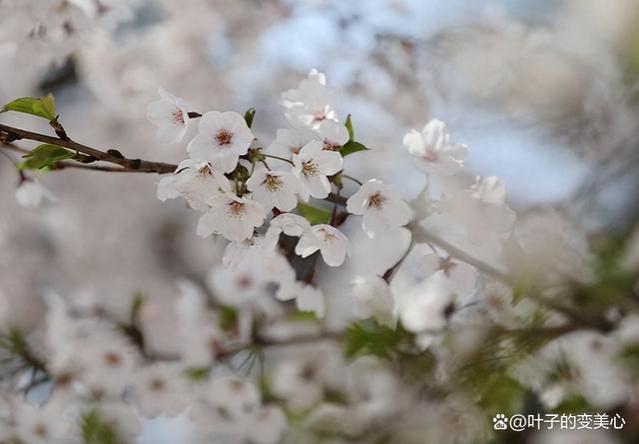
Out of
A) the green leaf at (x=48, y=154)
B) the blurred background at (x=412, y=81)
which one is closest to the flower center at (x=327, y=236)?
the green leaf at (x=48, y=154)

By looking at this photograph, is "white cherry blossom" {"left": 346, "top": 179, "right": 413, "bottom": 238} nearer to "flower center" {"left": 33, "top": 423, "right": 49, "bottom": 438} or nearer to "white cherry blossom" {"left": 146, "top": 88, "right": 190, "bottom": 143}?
"white cherry blossom" {"left": 146, "top": 88, "right": 190, "bottom": 143}

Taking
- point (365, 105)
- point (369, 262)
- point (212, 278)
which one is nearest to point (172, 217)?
point (365, 105)

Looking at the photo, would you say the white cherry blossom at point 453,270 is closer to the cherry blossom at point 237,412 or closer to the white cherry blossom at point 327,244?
the white cherry blossom at point 327,244

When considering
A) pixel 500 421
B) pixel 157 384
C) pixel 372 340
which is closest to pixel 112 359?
pixel 157 384

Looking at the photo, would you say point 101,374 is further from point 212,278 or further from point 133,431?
point 212,278

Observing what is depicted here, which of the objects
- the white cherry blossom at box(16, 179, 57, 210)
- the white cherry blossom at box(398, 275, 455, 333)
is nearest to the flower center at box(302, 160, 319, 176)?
the white cherry blossom at box(16, 179, 57, 210)

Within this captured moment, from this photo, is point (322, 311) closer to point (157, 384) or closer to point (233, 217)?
point (233, 217)

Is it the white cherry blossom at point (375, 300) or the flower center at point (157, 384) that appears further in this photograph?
the flower center at point (157, 384)
